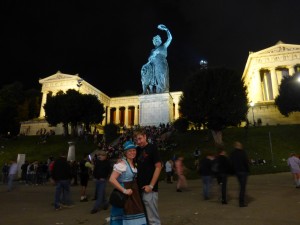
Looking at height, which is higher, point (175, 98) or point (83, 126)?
point (175, 98)

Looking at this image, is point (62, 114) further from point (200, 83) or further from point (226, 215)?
point (226, 215)

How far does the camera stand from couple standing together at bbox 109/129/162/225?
417 centimetres

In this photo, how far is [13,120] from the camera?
65125 millimetres

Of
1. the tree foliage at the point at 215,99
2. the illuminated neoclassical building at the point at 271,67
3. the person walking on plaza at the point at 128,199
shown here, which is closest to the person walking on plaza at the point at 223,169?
the person walking on plaza at the point at 128,199

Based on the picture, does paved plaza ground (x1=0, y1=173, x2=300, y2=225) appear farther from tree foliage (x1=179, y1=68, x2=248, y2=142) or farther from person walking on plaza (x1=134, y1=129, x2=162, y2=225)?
tree foliage (x1=179, y1=68, x2=248, y2=142)

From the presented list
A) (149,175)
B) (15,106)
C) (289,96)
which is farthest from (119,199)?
(15,106)

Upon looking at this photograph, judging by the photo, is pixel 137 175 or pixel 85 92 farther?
pixel 85 92

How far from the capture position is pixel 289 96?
43844mm

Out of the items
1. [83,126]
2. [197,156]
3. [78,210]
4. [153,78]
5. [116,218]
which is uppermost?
[153,78]

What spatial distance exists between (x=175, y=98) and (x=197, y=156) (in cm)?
5526

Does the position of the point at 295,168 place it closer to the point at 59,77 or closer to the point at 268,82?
the point at 268,82

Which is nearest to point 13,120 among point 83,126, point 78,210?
point 83,126

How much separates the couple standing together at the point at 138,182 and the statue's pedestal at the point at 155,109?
3355 centimetres

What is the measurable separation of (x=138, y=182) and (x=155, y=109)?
113 feet
